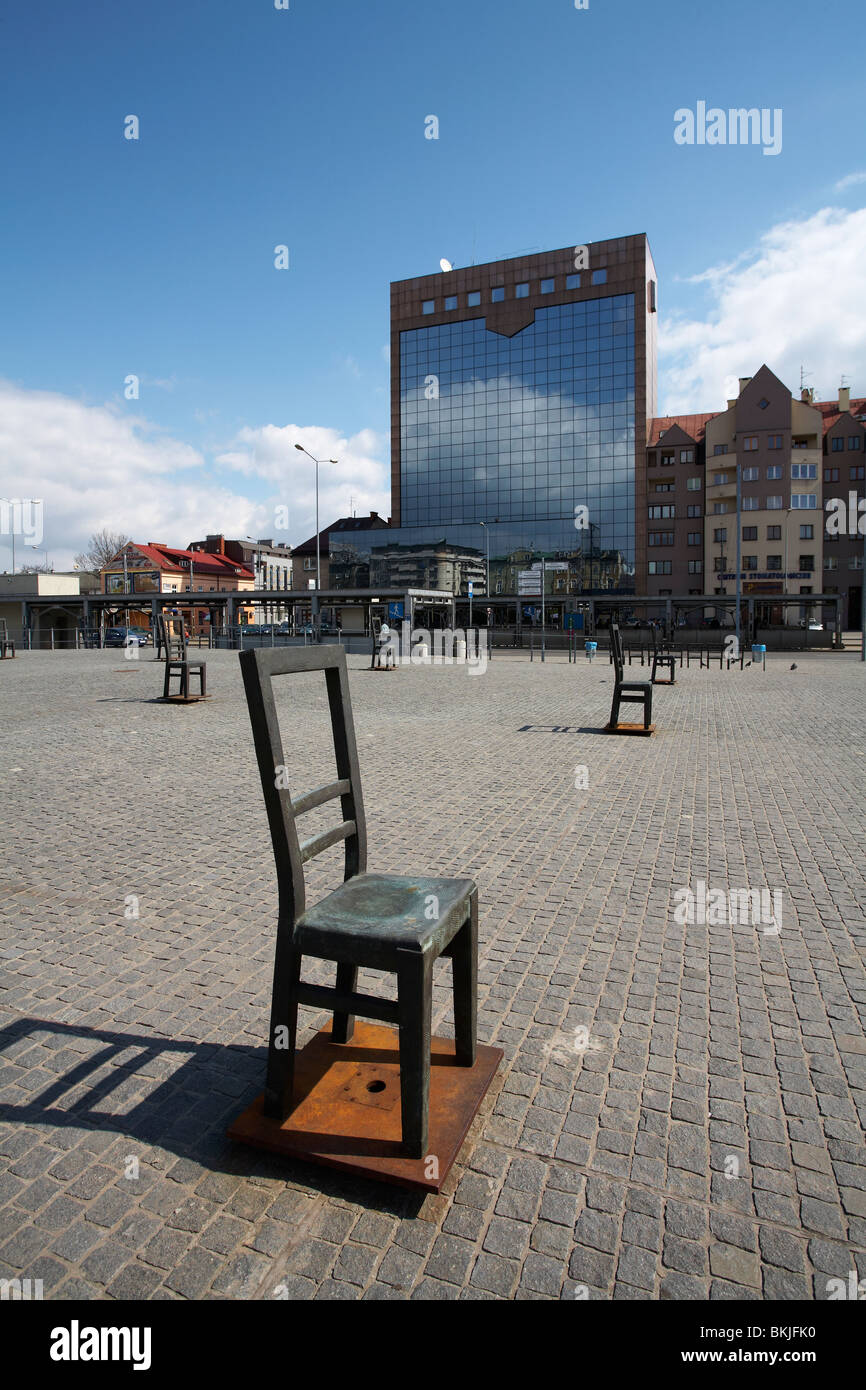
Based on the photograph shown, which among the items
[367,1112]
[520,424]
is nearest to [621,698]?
[367,1112]

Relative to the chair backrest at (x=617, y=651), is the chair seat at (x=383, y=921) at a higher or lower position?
lower

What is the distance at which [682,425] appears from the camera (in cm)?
8331

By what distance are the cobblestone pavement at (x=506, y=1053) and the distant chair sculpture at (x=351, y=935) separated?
0.26 meters

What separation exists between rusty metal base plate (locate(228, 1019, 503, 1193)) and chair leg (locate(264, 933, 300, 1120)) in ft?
0.22

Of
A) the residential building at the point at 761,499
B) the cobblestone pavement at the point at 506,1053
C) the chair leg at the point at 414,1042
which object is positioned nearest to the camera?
the cobblestone pavement at the point at 506,1053

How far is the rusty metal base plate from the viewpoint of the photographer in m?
2.44

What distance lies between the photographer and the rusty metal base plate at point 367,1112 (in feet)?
8.02

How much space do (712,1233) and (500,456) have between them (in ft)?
280

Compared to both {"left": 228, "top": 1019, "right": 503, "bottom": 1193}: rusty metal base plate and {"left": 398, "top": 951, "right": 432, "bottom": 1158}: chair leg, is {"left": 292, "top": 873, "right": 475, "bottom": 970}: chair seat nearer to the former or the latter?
{"left": 398, "top": 951, "right": 432, "bottom": 1158}: chair leg

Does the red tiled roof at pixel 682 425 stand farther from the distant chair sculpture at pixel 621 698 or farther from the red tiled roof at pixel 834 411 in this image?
the distant chair sculpture at pixel 621 698

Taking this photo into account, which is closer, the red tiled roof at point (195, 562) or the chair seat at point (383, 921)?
the chair seat at point (383, 921)

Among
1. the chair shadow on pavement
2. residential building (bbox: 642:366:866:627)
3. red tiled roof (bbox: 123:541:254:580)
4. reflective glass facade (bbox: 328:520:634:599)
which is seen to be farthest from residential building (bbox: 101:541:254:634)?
the chair shadow on pavement

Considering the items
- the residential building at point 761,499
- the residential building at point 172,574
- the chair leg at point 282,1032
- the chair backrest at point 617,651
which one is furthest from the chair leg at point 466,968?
the residential building at point 761,499
